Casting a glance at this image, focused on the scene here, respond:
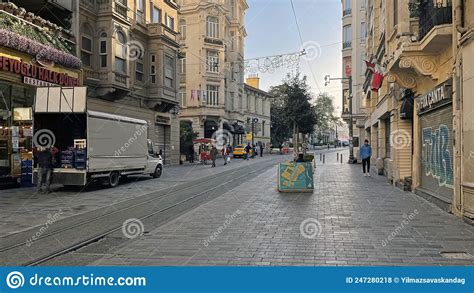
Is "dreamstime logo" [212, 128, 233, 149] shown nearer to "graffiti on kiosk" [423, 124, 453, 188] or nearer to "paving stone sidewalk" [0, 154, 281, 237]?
"paving stone sidewalk" [0, 154, 281, 237]

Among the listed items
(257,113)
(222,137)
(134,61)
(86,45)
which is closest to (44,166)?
(86,45)

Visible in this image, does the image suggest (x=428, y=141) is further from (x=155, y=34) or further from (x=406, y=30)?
(x=155, y=34)

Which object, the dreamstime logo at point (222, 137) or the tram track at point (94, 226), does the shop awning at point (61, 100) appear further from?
the dreamstime logo at point (222, 137)

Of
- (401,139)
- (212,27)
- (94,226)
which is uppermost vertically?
(212,27)

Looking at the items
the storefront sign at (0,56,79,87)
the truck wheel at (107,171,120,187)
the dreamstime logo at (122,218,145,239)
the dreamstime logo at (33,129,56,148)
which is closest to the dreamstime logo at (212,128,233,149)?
the storefront sign at (0,56,79,87)

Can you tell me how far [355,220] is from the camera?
9.58m

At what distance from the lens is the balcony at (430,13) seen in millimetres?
10312

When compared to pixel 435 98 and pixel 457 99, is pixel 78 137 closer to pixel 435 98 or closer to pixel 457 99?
pixel 435 98

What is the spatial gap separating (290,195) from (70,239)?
7.79m

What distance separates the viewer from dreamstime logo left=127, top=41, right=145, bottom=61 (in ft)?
88.4

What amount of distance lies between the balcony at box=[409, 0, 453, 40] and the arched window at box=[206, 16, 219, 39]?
123 ft

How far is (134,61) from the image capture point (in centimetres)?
2805

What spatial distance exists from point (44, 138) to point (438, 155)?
1372 centimetres

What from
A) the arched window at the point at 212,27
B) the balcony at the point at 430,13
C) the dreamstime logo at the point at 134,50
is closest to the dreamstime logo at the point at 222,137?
the arched window at the point at 212,27
